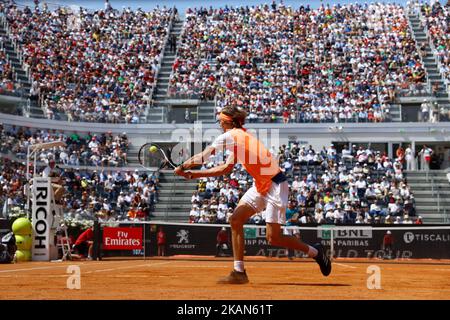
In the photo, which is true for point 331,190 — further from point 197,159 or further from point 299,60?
point 197,159

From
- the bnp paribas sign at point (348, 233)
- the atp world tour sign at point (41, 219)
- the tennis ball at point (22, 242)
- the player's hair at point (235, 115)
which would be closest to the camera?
the player's hair at point (235, 115)

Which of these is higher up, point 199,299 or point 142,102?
point 142,102

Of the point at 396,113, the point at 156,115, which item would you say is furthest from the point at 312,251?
the point at 156,115

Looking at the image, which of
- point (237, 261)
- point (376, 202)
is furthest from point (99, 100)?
point (237, 261)

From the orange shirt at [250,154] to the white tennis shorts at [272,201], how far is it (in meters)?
0.11

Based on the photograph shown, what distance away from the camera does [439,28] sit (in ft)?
161

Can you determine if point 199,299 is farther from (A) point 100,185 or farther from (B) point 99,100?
(B) point 99,100

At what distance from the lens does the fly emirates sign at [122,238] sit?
1065 inches

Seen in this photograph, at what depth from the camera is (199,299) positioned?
26.3 ft

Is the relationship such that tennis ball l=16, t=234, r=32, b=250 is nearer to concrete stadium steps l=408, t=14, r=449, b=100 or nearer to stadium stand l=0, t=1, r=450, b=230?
stadium stand l=0, t=1, r=450, b=230

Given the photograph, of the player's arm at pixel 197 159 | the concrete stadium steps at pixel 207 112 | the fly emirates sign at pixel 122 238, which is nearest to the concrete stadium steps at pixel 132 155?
the concrete stadium steps at pixel 207 112

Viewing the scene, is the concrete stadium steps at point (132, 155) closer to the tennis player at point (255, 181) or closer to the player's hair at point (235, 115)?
the player's hair at point (235, 115)

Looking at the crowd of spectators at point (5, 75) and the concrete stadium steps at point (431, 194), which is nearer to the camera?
the concrete stadium steps at point (431, 194)

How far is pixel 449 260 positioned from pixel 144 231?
36.0 feet
